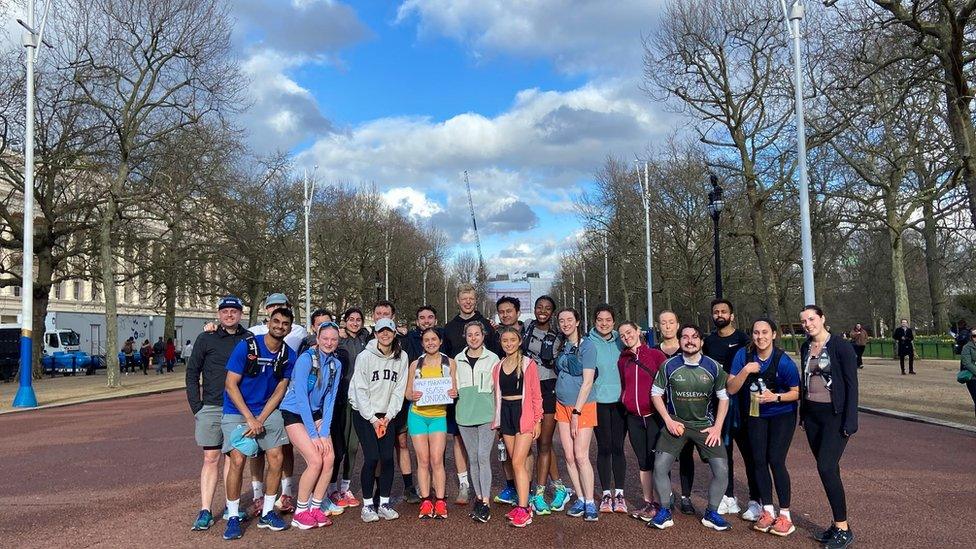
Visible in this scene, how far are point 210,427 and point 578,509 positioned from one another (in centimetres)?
339

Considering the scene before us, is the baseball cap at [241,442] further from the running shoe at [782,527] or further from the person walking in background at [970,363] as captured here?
the person walking in background at [970,363]

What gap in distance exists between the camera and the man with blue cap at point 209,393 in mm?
6383

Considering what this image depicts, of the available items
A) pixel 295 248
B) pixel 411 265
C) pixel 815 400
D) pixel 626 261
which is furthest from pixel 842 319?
pixel 815 400

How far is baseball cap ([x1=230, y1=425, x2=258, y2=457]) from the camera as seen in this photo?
6219 millimetres

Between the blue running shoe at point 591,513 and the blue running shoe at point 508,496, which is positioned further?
the blue running shoe at point 508,496

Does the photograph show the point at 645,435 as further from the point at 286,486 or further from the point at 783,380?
the point at 286,486

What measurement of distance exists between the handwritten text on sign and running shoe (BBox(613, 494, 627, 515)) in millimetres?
1816

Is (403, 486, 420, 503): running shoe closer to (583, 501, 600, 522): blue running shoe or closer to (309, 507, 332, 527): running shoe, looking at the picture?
(309, 507, 332, 527): running shoe

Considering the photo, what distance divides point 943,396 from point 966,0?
28.3 ft

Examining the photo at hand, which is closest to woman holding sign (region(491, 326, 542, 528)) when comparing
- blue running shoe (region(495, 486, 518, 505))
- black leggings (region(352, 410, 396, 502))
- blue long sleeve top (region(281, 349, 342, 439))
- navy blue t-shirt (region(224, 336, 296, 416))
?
blue running shoe (region(495, 486, 518, 505))

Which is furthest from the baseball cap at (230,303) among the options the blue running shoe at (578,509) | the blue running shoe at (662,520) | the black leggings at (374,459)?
the blue running shoe at (662,520)

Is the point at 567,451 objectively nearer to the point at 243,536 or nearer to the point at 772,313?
the point at 243,536

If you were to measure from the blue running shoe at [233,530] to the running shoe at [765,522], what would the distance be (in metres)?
4.38

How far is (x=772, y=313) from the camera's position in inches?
1035
